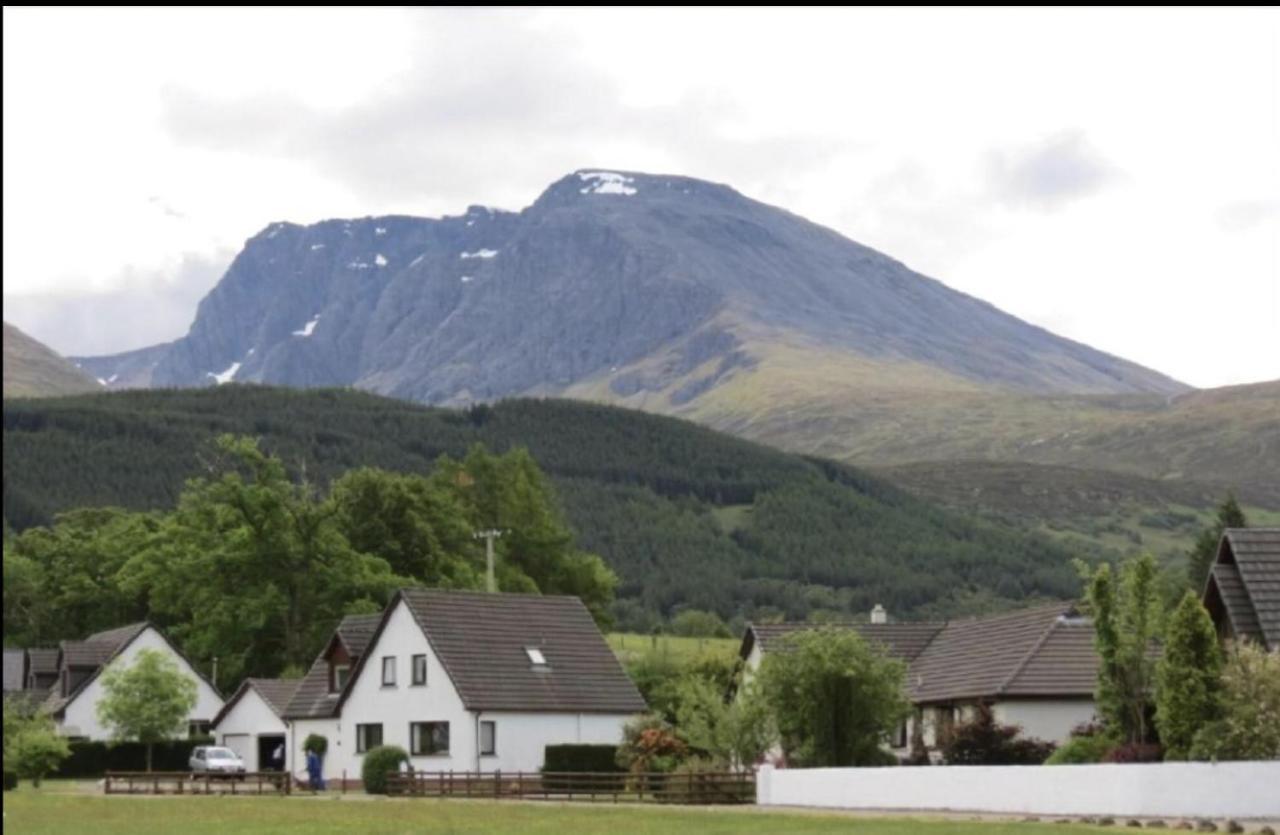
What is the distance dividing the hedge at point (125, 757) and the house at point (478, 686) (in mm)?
17204

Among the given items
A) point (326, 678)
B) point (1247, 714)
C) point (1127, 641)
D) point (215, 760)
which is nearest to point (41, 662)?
point (215, 760)

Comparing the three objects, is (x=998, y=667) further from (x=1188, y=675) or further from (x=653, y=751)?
(x=1188, y=675)

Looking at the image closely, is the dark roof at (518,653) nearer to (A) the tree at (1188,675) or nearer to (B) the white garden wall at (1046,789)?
(B) the white garden wall at (1046,789)

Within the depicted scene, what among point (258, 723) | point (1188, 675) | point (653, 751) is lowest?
point (653, 751)

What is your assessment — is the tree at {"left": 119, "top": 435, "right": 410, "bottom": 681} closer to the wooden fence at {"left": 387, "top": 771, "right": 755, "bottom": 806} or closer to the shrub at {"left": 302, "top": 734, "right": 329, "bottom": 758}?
the shrub at {"left": 302, "top": 734, "right": 329, "bottom": 758}

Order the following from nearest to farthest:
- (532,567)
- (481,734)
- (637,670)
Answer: (481,734) → (637,670) → (532,567)

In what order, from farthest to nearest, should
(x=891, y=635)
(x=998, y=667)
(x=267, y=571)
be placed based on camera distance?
1. (x=267, y=571)
2. (x=891, y=635)
3. (x=998, y=667)

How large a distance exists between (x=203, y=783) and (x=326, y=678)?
8.24 metres

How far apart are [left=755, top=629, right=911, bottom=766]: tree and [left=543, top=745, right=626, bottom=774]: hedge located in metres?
9.68

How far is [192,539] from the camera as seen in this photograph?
95.7m

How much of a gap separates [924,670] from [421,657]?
1644cm

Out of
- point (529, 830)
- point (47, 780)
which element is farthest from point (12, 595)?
point (529, 830)

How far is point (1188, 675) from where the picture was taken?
3912 centimetres

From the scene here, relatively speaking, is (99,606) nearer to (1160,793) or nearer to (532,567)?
(532,567)
